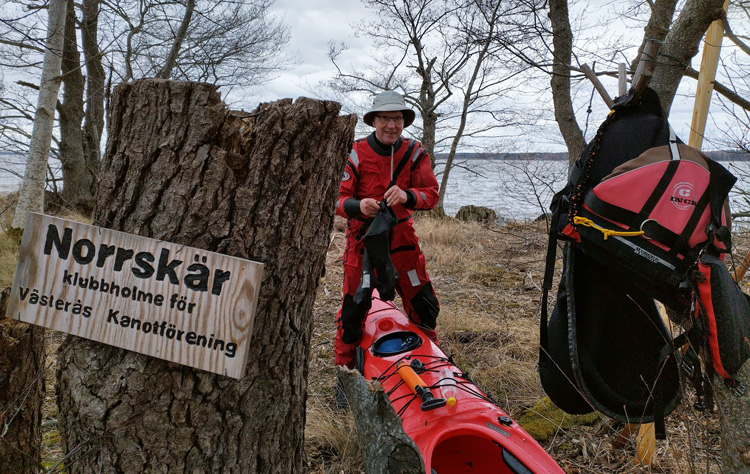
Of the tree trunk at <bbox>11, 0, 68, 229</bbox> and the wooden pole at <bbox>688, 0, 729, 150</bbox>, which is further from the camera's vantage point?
the tree trunk at <bbox>11, 0, 68, 229</bbox>

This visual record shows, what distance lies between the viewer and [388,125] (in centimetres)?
324

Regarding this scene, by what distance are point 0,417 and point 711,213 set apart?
2.76m

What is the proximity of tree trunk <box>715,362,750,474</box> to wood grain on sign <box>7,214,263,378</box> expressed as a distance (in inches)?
72.2

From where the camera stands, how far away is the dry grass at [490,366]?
95.7 inches

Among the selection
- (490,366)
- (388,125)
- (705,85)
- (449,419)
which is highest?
(705,85)

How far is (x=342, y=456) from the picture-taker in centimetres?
244

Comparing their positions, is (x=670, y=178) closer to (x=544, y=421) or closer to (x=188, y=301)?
(x=544, y=421)

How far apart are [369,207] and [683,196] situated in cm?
172

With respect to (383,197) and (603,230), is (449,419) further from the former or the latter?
(383,197)

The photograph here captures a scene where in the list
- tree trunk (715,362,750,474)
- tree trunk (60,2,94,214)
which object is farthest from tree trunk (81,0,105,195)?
tree trunk (715,362,750,474)

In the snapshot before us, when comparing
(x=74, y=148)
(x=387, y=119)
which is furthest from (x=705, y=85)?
(x=74, y=148)

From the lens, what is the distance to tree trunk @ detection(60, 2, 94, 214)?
8.98 meters

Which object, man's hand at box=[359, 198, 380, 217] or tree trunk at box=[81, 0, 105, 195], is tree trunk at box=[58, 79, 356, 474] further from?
tree trunk at box=[81, 0, 105, 195]

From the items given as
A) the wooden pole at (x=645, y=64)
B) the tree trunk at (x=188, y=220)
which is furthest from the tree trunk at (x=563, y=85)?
the tree trunk at (x=188, y=220)
